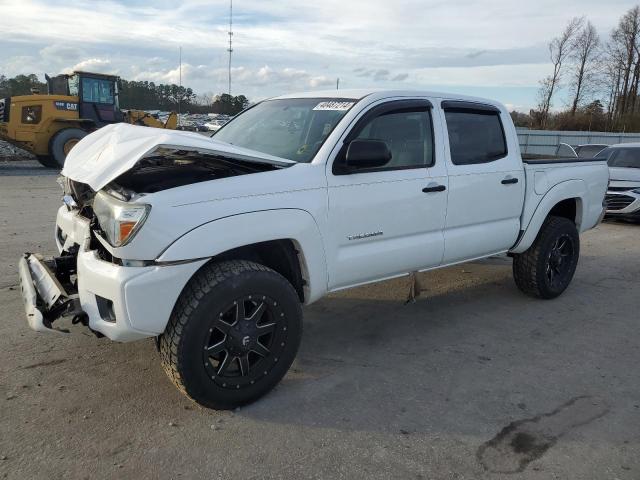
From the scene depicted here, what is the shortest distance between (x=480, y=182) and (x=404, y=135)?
2.79 ft

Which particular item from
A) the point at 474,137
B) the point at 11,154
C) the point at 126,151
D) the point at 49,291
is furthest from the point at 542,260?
the point at 11,154

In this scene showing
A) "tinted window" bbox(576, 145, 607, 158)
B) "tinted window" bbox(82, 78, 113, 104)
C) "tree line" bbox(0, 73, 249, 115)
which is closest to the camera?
"tinted window" bbox(576, 145, 607, 158)

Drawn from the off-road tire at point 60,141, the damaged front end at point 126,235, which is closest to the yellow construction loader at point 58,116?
the off-road tire at point 60,141

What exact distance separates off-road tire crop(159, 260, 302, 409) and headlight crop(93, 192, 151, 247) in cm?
46

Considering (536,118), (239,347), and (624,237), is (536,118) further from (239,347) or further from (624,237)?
(239,347)

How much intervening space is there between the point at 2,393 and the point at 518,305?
447cm

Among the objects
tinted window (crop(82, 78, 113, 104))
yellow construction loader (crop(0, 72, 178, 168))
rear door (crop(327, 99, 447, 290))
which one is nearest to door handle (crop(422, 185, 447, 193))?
rear door (crop(327, 99, 447, 290))

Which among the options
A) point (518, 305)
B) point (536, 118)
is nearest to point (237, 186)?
point (518, 305)

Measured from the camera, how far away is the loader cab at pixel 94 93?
17.2 meters

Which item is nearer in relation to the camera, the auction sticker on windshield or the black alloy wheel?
the black alloy wheel

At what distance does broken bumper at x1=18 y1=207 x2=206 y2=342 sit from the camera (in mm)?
2939

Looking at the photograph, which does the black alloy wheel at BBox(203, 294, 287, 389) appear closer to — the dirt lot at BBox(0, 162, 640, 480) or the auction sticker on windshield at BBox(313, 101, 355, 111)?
the dirt lot at BBox(0, 162, 640, 480)

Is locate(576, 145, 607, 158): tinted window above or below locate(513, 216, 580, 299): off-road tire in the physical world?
above

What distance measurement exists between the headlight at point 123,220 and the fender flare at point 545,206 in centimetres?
360
